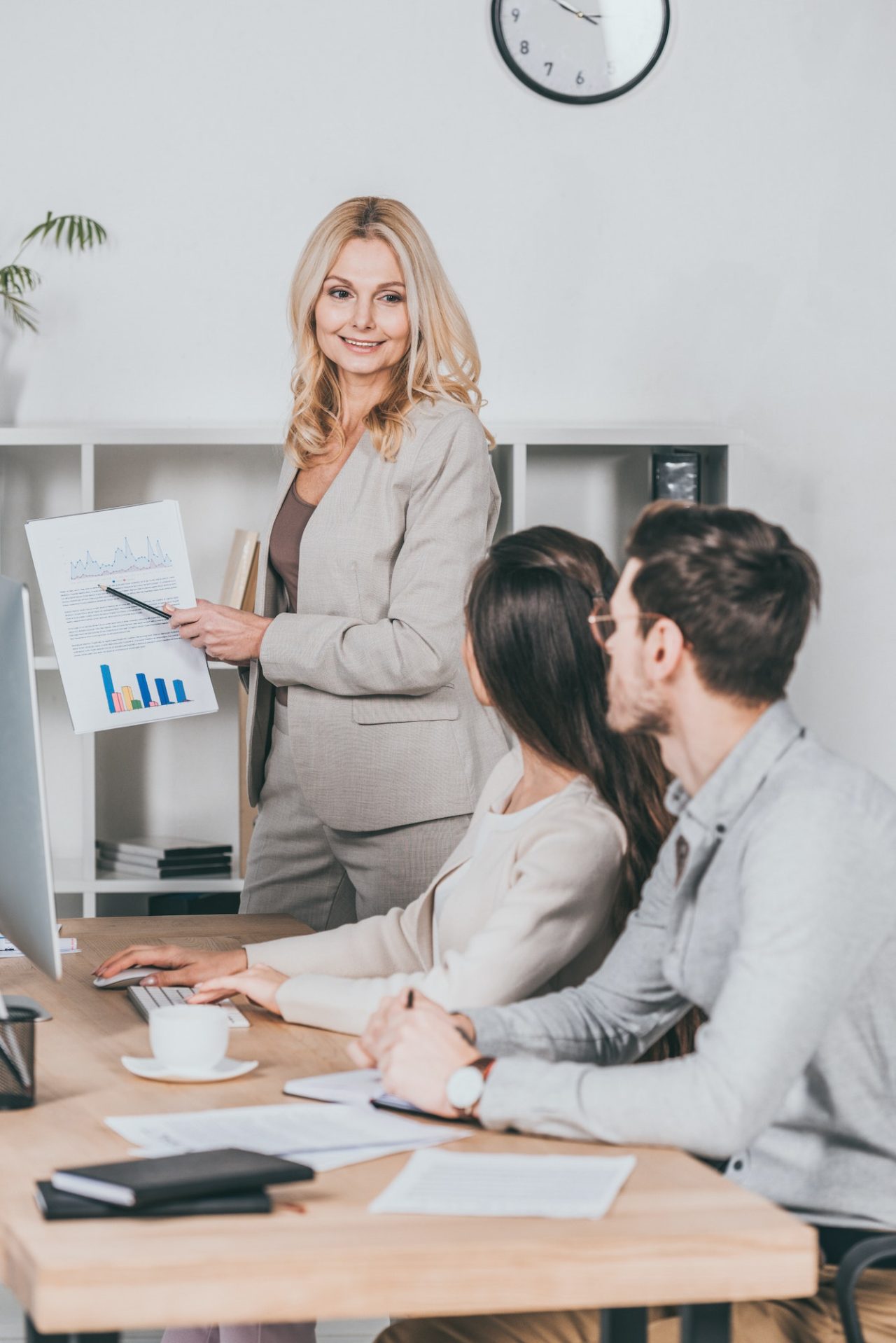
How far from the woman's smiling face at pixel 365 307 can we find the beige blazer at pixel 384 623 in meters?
0.12

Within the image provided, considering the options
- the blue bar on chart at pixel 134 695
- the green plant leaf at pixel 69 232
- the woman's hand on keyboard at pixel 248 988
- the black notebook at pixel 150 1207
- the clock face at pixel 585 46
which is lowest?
the woman's hand on keyboard at pixel 248 988

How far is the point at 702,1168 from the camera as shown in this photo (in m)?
1.09

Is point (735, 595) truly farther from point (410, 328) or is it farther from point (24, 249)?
point (24, 249)

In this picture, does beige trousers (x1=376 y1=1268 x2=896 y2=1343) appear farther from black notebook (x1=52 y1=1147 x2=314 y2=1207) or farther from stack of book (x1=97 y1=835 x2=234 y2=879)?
stack of book (x1=97 y1=835 x2=234 y2=879)

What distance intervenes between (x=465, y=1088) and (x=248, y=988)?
442mm

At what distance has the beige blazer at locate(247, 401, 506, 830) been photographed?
2139mm

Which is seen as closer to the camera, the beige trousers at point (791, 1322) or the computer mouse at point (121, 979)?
the beige trousers at point (791, 1322)

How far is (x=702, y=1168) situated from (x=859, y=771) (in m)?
0.35

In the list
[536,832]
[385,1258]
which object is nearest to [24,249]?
[536,832]

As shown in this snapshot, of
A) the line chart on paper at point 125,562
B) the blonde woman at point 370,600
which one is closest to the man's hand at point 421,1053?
the blonde woman at point 370,600

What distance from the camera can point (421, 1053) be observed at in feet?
3.95

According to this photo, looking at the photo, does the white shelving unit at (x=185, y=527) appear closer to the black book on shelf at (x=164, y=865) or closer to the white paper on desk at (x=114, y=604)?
the black book on shelf at (x=164, y=865)

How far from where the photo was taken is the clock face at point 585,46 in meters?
3.42

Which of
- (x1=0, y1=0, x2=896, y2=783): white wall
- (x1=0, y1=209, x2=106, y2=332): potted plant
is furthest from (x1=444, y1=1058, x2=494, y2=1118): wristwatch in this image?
(x1=0, y1=209, x2=106, y2=332): potted plant
